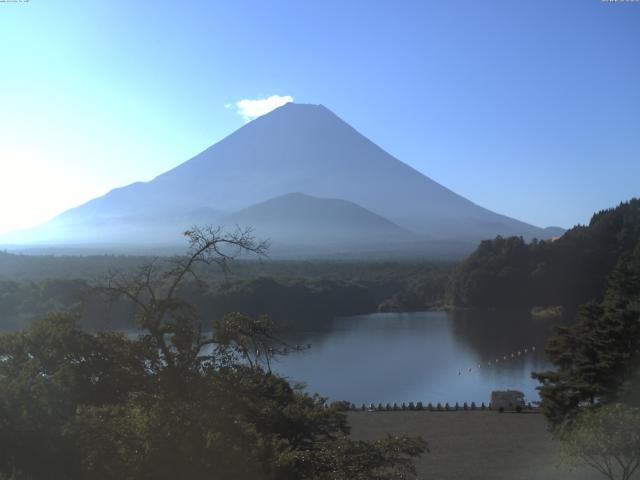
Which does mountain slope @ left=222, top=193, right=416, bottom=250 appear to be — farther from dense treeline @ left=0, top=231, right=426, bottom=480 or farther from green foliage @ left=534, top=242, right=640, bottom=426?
dense treeline @ left=0, top=231, right=426, bottom=480

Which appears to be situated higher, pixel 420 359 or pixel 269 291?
pixel 269 291

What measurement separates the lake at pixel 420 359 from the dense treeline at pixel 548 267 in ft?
8.95

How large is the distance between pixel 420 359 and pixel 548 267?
569 inches

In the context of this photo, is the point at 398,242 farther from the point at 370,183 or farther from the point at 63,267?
the point at 63,267

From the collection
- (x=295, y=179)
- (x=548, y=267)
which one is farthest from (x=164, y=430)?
(x=295, y=179)

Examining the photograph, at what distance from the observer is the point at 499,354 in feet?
66.2

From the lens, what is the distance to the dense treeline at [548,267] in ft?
101

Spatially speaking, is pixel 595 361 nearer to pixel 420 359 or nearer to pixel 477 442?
pixel 477 442

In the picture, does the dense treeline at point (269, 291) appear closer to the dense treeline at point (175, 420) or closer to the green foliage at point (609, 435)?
the green foliage at point (609, 435)

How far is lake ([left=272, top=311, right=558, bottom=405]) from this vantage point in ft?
49.5

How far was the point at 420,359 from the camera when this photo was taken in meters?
19.2

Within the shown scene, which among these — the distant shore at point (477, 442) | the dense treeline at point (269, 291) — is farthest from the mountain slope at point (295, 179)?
the distant shore at point (477, 442)

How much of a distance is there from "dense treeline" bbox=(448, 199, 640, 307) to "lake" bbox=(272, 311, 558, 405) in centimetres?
273

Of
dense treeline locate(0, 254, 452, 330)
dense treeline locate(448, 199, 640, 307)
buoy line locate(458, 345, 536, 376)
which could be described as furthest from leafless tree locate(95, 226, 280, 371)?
dense treeline locate(448, 199, 640, 307)
